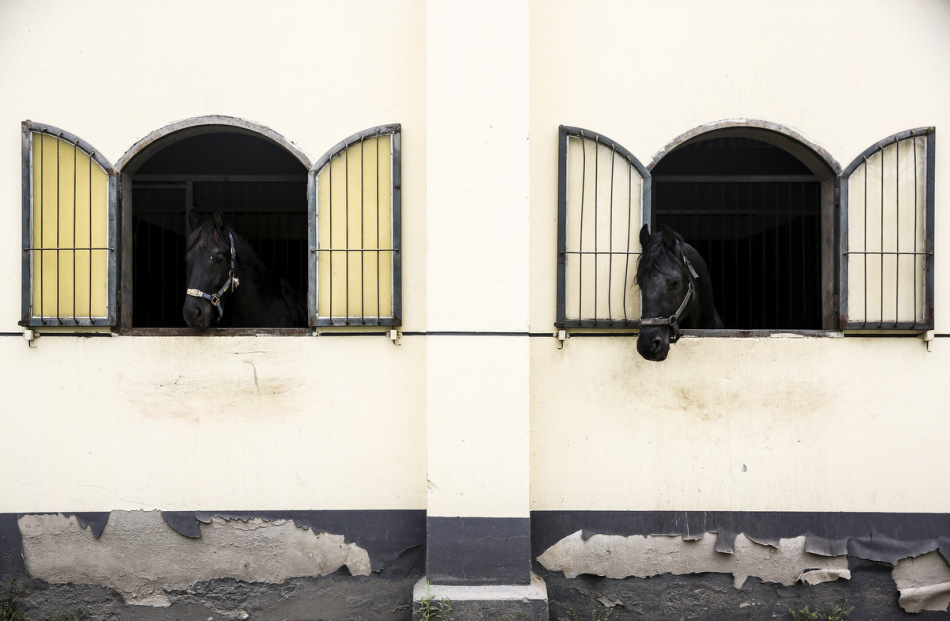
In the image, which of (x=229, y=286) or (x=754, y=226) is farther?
(x=754, y=226)

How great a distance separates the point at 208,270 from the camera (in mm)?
4066

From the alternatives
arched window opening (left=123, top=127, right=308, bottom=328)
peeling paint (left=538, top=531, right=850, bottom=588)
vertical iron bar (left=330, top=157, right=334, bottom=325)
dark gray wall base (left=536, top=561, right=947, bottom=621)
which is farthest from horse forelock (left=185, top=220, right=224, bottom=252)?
peeling paint (left=538, top=531, right=850, bottom=588)

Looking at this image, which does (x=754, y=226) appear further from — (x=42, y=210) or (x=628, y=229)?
(x=42, y=210)

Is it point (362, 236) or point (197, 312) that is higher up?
point (362, 236)

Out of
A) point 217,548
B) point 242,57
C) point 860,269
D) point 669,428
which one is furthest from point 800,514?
point 242,57

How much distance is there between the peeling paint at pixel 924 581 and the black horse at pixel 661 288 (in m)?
2.04

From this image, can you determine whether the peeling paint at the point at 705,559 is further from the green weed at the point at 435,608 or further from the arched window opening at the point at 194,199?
the arched window opening at the point at 194,199

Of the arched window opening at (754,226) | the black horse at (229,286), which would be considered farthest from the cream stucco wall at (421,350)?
the arched window opening at (754,226)

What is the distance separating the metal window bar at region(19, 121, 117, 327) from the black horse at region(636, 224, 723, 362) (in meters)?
3.18

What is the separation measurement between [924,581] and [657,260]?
2621mm

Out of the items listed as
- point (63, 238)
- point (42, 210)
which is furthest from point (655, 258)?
point (42, 210)

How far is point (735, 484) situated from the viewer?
160 inches

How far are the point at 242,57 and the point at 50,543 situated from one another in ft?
10.6

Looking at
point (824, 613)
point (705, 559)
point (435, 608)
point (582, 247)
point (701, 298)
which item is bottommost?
point (824, 613)
